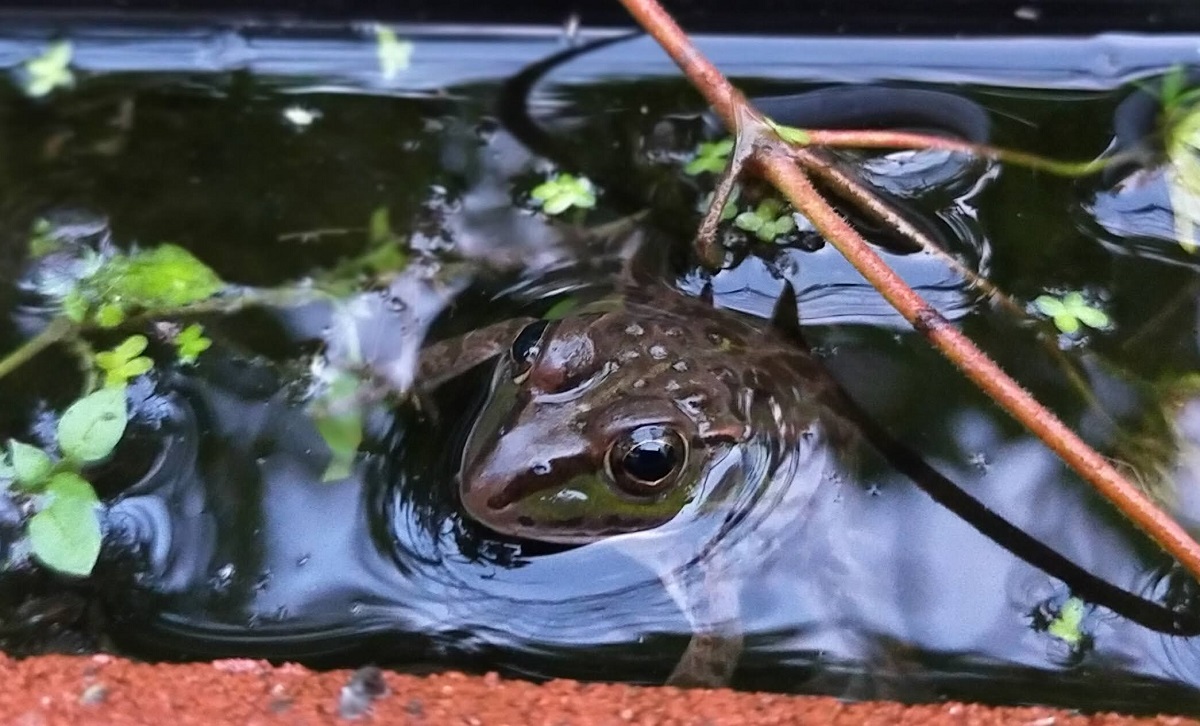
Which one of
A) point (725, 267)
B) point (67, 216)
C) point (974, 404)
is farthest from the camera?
point (67, 216)

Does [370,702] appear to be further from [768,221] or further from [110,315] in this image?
[768,221]

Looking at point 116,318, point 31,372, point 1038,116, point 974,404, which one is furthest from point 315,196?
point 1038,116

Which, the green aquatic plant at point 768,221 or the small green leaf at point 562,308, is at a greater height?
the green aquatic plant at point 768,221

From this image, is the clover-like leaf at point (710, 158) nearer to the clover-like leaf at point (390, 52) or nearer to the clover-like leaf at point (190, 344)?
the clover-like leaf at point (390, 52)

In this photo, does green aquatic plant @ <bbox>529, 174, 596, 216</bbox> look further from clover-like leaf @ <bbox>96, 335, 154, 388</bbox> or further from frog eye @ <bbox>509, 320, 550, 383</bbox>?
clover-like leaf @ <bbox>96, 335, 154, 388</bbox>

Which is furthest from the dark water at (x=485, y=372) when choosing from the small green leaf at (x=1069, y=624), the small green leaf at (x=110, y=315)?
the small green leaf at (x=110, y=315)

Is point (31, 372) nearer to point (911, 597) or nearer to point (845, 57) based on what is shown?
point (911, 597)

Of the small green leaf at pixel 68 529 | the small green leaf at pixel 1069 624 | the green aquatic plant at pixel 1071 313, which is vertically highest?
the green aquatic plant at pixel 1071 313
